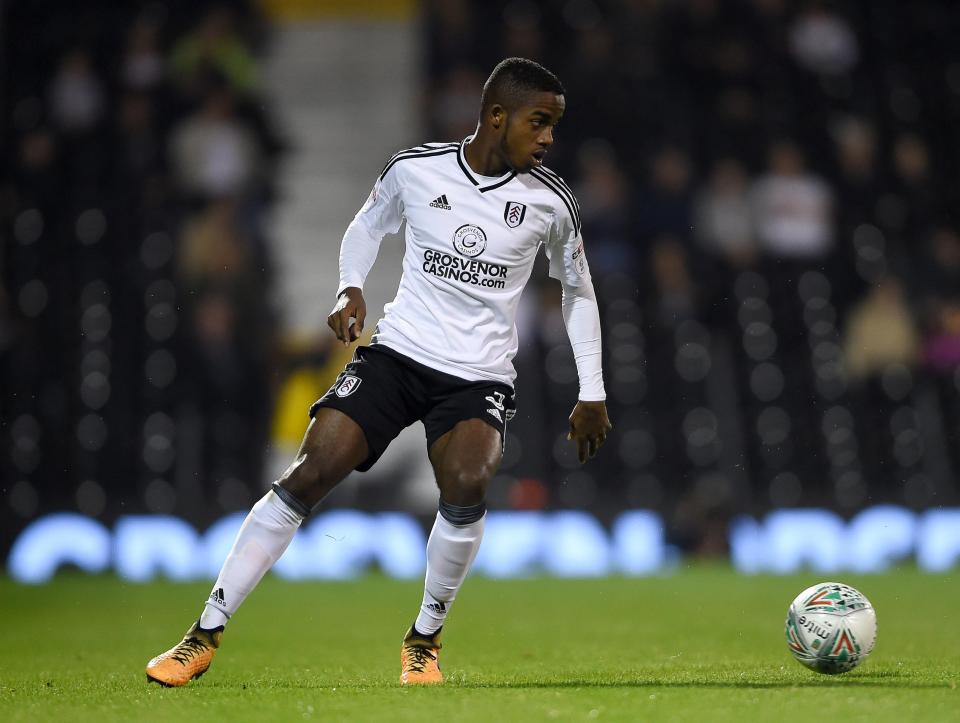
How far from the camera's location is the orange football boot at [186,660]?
17.5 ft

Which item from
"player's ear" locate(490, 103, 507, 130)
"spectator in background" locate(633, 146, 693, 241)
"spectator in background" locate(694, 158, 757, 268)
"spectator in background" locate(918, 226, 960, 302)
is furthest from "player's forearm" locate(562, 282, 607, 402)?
"spectator in background" locate(918, 226, 960, 302)

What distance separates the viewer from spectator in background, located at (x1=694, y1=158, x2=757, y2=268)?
14.8 m

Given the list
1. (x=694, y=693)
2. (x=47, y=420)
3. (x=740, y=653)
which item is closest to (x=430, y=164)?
(x=694, y=693)

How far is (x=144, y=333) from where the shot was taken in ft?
45.4

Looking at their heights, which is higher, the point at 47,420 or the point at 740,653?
the point at 740,653

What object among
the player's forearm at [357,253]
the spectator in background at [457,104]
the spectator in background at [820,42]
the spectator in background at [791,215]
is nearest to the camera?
the player's forearm at [357,253]

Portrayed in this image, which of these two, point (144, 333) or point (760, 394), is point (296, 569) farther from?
point (760, 394)

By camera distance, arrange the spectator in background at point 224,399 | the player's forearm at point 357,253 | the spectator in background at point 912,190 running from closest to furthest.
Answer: the player's forearm at point 357,253
the spectator in background at point 224,399
the spectator in background at point 912,190

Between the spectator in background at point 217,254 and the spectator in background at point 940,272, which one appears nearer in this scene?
the spectator in background at point 217,254

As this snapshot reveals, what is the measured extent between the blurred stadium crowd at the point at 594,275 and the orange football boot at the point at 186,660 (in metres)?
7.28

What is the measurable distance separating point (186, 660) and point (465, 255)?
5.93 feet

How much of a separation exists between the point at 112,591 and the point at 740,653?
558 cm

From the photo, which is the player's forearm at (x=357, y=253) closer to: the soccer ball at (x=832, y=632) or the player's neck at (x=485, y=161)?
the player's neck at (x=485, y=161)

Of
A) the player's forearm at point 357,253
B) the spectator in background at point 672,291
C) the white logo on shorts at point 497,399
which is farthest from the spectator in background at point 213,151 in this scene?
the white logo on shorts at point 497,399
